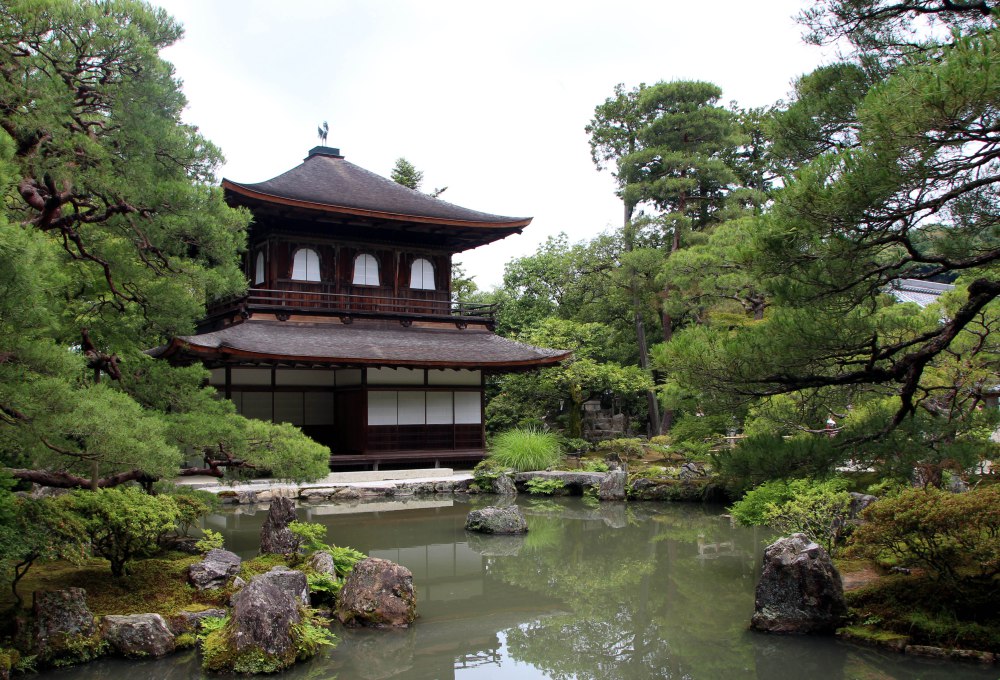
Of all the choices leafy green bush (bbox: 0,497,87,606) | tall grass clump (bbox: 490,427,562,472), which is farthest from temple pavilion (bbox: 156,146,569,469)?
leafy green bush (bbox: 0,497,87,606)

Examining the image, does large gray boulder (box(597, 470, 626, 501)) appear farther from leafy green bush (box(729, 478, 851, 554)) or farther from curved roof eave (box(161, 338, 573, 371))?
leafy green bush (box(729, 478, 851, 554))

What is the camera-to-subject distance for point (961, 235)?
18.0 feet

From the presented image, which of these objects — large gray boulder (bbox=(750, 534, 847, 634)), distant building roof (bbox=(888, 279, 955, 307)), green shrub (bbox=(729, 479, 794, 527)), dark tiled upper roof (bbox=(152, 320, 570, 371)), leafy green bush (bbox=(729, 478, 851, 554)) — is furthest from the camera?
distant building roof (bbox=(888, 279, 955, 307))

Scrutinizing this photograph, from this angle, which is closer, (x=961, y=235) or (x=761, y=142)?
(x=961, y=235)

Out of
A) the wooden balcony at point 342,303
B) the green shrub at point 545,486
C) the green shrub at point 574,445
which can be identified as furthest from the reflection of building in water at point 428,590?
the green shrub at point 574,445

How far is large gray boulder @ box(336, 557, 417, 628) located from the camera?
689 cm

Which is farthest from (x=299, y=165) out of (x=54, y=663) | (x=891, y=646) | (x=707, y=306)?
(x=891, y=646)

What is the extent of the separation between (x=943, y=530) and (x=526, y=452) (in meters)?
12.0

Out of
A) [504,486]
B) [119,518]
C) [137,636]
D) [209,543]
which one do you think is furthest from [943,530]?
[504,486]

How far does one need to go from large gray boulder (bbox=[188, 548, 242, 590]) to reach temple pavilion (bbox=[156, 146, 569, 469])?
28.0ft

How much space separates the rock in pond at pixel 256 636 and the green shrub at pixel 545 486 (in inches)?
418

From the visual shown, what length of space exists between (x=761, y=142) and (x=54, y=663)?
85.7 ft

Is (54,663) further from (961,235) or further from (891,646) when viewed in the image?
(961,235)

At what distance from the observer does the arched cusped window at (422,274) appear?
20.0 metres
